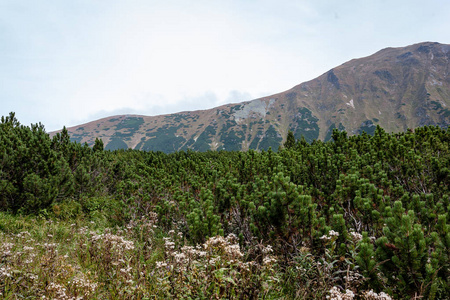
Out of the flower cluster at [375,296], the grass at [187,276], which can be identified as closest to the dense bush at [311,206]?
the grass at [187,276]

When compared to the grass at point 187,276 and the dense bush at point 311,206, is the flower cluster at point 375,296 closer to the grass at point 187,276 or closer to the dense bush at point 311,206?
the grass at point 187,276

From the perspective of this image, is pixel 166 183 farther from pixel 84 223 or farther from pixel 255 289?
pixel 255 289

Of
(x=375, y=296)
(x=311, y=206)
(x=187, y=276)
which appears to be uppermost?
(x=311, y=206)

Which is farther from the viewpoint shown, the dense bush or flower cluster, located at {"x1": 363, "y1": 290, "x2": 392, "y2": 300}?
the dense bush

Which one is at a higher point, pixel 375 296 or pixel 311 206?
pixel 311 206

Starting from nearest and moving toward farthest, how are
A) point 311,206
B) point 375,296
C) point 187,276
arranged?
point 375,296 < point 187,276 < point 311,206

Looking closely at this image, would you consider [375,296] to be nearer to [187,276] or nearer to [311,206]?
[311,206]

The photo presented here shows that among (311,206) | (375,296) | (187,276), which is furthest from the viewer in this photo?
(311,206)

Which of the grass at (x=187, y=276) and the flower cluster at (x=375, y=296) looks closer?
the flower cluster at (x=375, y=296)

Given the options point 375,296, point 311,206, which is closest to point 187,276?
point 375,296

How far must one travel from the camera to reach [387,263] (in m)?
2.47

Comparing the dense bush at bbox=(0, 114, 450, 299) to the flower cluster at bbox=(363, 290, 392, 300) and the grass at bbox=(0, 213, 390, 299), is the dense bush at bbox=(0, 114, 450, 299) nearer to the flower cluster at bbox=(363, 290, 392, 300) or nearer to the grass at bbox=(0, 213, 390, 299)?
the grass at bbox=(0, 213, 390, 299)

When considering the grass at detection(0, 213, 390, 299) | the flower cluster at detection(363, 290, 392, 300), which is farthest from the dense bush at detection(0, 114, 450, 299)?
the flower cluster at detection(363, 290, 392, 300)

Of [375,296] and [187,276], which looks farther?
[187,276]
